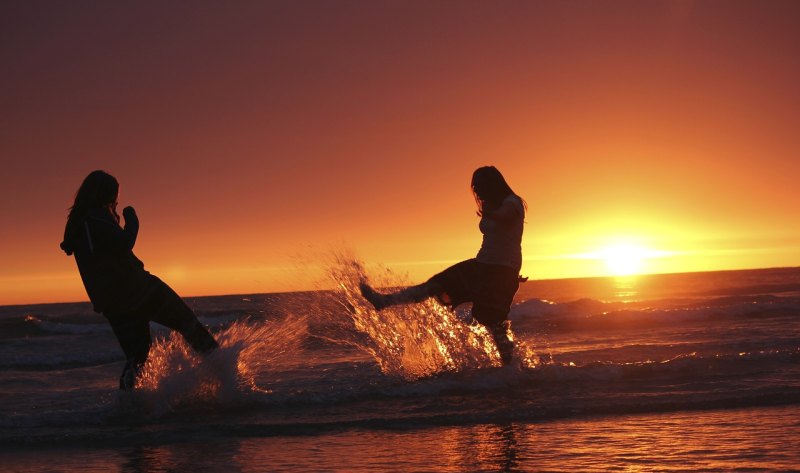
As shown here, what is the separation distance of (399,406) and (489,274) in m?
1.60

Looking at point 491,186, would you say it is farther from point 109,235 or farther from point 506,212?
point 109,235

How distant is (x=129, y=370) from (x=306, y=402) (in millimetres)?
1429

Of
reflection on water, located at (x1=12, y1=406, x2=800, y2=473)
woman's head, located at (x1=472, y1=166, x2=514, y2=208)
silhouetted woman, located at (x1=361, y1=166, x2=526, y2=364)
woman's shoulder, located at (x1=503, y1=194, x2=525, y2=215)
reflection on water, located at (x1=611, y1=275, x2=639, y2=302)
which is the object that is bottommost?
reflection on water, located at (x1=12, y1=406, x2=800, y2=473)

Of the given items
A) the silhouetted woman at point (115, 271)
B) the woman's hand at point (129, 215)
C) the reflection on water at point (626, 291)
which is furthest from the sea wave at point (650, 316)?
the reflection on water at point (626, 291)

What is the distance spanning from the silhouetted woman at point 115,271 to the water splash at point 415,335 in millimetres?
2079

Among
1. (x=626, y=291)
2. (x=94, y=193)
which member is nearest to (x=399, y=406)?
(x=94, y=193)

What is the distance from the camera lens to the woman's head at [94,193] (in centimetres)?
627

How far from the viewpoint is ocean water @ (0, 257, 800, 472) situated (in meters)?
4.67

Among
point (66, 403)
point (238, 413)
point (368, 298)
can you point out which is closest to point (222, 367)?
point (238, 413)

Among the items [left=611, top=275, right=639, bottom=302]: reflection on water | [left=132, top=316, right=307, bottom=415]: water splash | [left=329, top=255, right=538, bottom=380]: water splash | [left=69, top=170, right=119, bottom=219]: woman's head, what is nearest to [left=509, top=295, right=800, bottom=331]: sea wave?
[left=329, top=255, right=538, bottom=380]: water splash

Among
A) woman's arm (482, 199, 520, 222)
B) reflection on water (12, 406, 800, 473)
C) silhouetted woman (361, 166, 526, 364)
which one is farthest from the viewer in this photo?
silhouetted woman (361, 166, 526, 364)

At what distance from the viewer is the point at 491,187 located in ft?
24.2

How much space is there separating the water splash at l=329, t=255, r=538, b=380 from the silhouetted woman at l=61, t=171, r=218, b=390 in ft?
6.82

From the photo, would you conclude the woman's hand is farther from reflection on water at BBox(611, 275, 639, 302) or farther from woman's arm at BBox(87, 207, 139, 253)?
reflection on water at BBox(611, 275, 639, 302)
